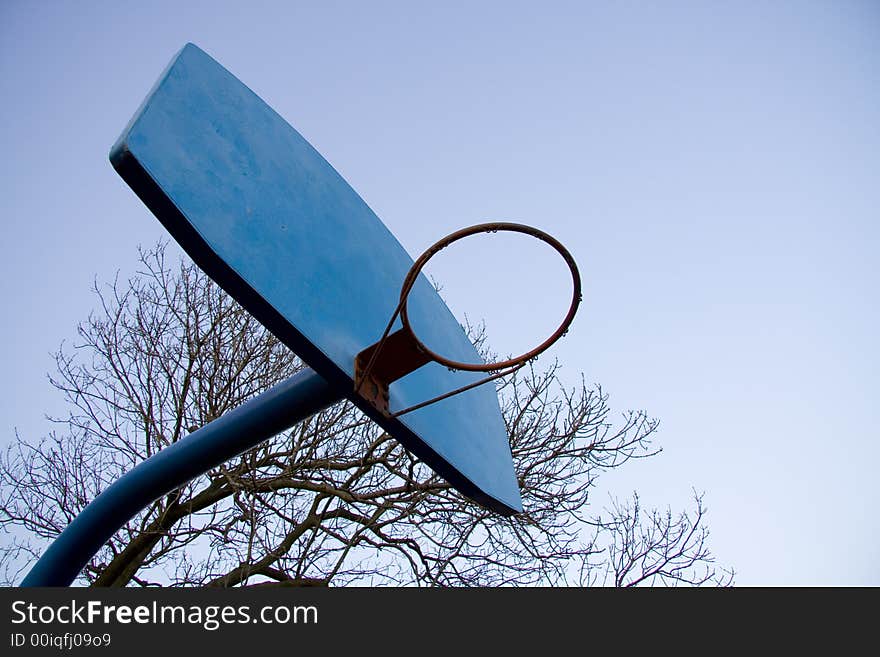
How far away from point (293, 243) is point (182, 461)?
1108mm

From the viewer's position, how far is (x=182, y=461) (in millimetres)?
3078

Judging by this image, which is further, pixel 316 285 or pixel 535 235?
pixel 316 285

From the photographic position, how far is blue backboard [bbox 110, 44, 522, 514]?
212cm

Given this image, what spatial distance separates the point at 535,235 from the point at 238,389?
5832mm

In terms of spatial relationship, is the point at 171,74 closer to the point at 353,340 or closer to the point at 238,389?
the point at 353,340

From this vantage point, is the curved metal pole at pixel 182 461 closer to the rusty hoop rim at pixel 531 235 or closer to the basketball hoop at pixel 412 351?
the basketball hoop at pixel 412 351

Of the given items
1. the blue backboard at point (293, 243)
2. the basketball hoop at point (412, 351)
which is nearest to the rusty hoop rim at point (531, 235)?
the basketball hoop at point (412, 351)

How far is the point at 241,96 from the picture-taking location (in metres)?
2.74

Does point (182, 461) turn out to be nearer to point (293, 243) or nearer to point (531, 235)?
point (293, 243)

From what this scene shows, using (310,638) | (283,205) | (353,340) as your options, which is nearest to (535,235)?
(353,340)

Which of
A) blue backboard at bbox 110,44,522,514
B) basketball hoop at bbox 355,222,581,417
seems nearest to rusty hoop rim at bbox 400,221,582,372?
basketball hoop at bbox 355,222,581,417

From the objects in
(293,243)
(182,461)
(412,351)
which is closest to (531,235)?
(412,351)

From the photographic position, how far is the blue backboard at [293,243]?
6.94 feet

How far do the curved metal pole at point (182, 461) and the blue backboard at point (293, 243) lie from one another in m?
0.31
